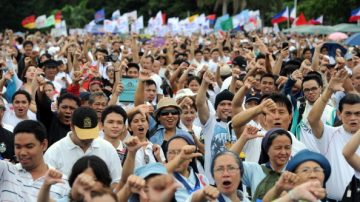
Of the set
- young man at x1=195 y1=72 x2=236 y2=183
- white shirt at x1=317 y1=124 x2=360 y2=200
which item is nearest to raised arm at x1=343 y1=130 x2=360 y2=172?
white shirt at x1=317 y1=124 x2=360 y2=200

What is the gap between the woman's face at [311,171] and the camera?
5.53 metres

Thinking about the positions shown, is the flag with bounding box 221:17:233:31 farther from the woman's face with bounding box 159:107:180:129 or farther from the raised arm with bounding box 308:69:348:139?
the raised arm with bounding box 308:69:348:139

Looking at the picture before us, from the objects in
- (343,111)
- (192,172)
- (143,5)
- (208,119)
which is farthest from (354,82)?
(143,5)

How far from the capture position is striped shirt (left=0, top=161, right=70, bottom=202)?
5.81 metres

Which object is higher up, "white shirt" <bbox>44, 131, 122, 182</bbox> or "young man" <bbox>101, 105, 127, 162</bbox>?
"young man" <bbox>101, 105, 127, 162</bbox>

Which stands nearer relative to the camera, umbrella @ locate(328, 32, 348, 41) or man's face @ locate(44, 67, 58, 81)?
man's face @ locate(44, 67, 58, 81)

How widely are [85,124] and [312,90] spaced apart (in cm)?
318

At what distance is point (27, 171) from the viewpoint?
605 centimetres

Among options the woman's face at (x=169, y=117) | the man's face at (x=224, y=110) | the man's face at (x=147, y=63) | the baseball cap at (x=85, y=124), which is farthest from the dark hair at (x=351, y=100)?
the man's face at (x=147, y=63)

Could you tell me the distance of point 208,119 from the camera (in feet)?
29.7

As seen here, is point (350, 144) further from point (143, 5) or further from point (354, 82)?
point (143, 5)

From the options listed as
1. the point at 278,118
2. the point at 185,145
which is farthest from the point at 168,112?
the point at 185,145

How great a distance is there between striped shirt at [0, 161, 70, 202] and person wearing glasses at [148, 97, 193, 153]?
8.58 ft

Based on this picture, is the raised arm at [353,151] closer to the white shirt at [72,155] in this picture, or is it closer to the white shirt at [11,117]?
the white shirt at [72,155]
